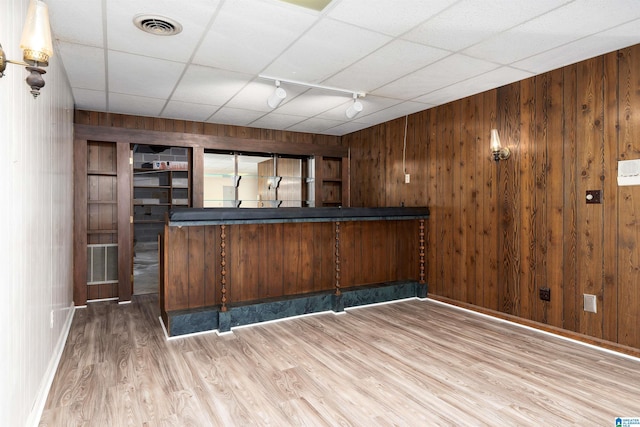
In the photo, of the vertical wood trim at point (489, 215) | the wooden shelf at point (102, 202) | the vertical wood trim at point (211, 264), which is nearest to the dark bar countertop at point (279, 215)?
the vertical wood trim at point (211, 264)

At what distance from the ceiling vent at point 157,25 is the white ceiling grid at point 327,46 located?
58 millimetres

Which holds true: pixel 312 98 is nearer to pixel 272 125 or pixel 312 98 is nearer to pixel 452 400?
pixel 272 125

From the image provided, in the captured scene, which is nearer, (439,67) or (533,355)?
(533,355)

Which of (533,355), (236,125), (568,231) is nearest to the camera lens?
(533,355)

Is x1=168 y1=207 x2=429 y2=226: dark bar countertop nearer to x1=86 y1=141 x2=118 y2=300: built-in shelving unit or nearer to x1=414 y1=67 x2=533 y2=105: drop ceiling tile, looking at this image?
x1=414 y1=67 x2=533 y2=105: drop ceiling tile

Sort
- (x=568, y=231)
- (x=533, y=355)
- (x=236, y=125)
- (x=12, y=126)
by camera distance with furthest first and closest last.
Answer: (x=236, y=125)
(x=568, y=231)
(x=533, y=355)
(x=12, y=126)

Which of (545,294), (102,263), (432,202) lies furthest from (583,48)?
(102,263)

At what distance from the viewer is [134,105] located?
480 cm

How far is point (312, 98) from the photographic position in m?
4.59

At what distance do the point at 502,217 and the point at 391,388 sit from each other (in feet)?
7.95

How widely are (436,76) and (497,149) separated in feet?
3.35

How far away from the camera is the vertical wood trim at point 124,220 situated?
4836mm

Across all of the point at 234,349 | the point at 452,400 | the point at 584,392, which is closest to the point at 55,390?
the point at 234,349

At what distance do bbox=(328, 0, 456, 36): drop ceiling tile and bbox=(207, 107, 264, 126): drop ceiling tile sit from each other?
276 centimetres
